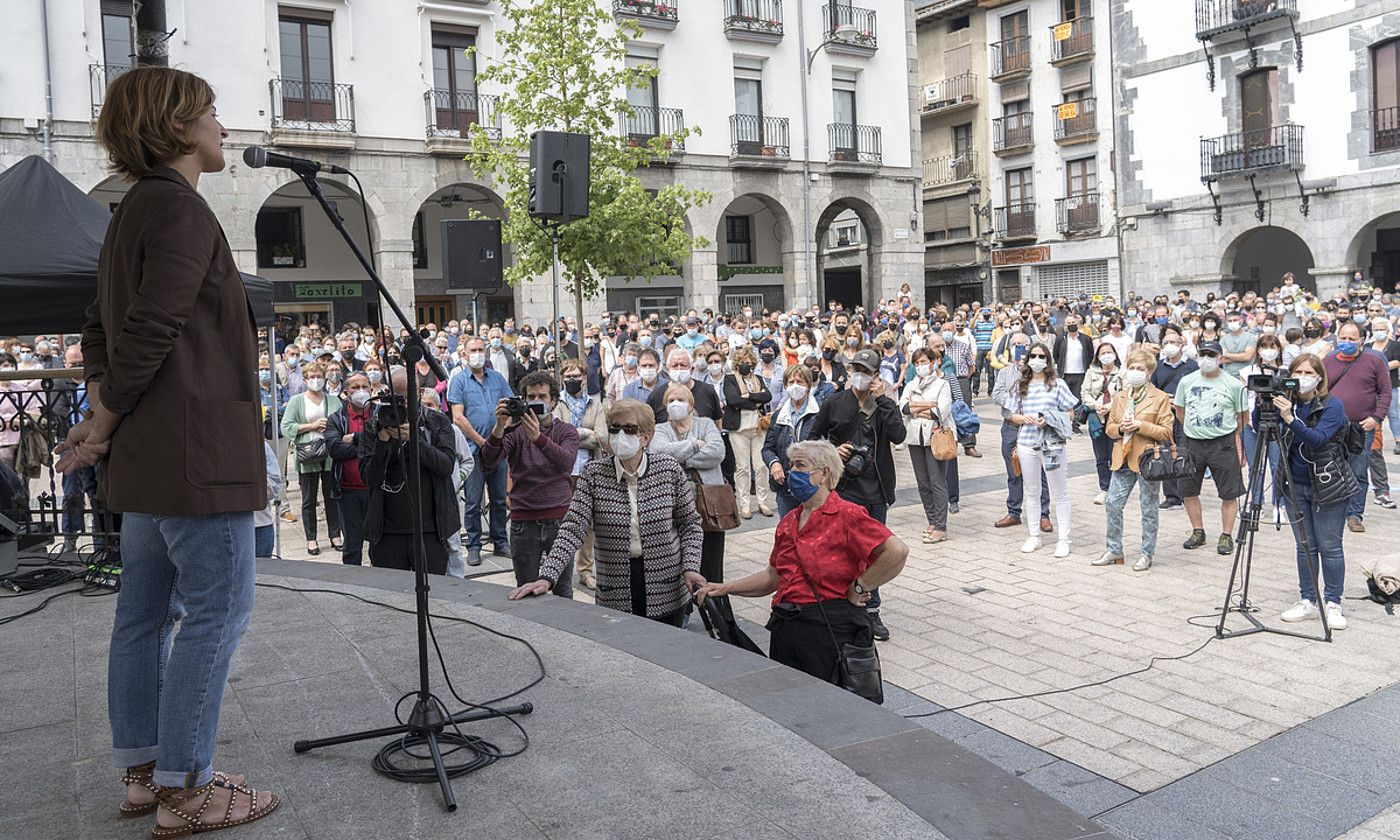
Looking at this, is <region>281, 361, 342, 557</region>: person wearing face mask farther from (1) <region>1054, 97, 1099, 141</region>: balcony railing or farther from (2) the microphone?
(1) <region>1054, 97, 1099, 141</region>: balcony railing

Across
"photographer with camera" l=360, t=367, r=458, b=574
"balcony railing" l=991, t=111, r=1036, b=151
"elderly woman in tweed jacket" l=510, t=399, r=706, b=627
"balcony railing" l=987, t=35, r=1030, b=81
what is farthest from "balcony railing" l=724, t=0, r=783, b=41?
"elderly woman in tweed jacket" l=510, t=399, r=706, b=627

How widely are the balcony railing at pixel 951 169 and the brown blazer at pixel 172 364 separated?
40.5m

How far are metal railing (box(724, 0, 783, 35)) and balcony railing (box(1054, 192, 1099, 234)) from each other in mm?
13021

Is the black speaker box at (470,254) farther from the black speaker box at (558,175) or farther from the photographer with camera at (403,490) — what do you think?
the photographer with camera at (403,490)

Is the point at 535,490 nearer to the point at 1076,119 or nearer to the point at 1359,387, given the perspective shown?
the point at 1359,387

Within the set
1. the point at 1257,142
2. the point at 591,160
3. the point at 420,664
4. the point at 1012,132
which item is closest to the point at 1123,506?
the point at 420,664

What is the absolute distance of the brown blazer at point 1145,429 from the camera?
9227 millimetres

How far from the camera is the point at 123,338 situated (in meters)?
2.83

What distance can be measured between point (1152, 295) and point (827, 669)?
32.7 meters

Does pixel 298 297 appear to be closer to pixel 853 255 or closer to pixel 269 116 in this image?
pixel 269 116

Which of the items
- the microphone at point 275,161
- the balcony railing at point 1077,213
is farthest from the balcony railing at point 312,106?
the balcony railing at point 1077,213

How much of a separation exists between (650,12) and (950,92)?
17447 millimetres

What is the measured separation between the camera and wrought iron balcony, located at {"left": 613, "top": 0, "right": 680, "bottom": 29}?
27.6 m

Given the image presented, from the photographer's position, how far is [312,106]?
2441 centimetres
